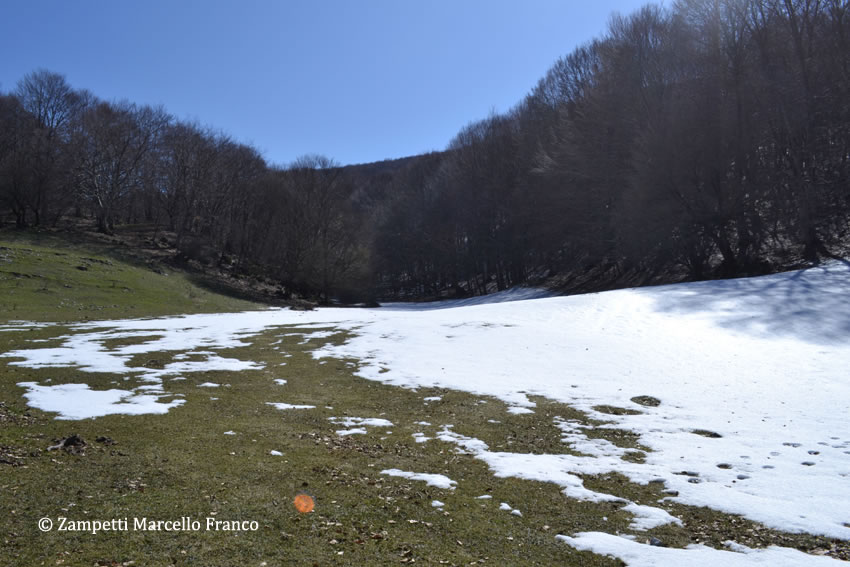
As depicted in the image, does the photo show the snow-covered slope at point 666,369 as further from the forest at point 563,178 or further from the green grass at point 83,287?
the forest at point 563,178

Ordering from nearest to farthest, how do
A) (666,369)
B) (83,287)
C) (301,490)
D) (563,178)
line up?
(301,490)
(666,369)
(83,287)
(563,178)

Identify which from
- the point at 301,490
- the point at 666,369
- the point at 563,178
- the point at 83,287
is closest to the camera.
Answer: the point at 301,490

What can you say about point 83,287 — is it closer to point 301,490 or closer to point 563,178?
point 301,490

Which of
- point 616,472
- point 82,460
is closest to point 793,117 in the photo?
point 616,472

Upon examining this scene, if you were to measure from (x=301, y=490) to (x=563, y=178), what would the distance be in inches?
1688

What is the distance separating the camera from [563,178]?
44.6 m

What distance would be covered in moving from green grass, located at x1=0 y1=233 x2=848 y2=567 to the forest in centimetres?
2756

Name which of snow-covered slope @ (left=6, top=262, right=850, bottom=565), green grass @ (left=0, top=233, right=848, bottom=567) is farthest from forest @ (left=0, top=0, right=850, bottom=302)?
green grass @ (left=0, top=233, right=848, bottom=567)

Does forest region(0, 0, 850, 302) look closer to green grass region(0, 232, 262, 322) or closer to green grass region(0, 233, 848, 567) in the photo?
green grass region(0, 232, 262, 322)

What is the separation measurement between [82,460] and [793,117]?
1468 inches

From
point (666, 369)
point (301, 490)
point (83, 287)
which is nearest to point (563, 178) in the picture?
point (666, 369)

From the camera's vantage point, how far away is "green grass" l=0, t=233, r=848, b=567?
14.2ft

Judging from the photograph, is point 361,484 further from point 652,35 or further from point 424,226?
point 424,226

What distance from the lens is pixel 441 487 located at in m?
6.02
